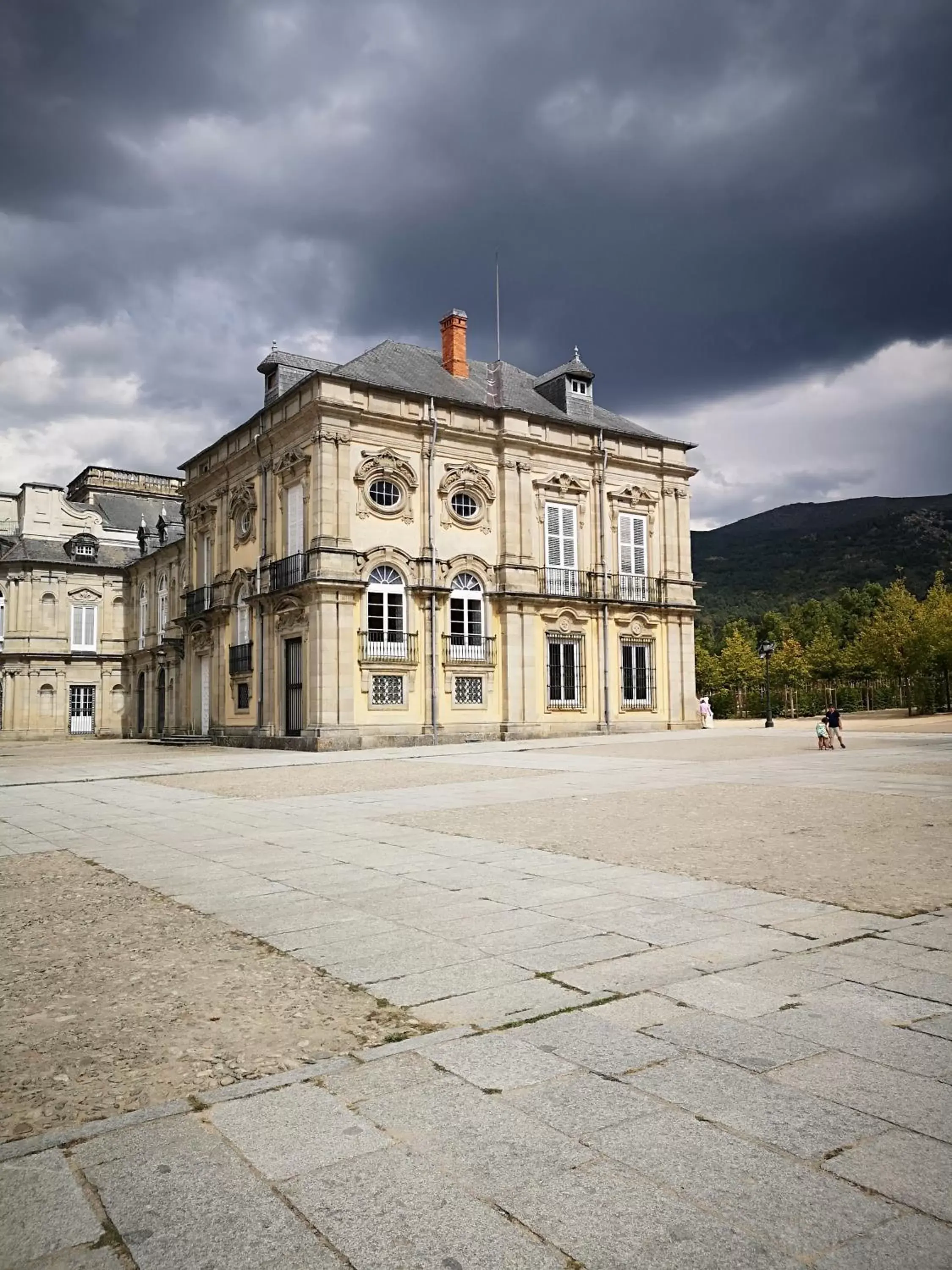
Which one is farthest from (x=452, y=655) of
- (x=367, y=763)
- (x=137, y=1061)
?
(x=137, y=1061)

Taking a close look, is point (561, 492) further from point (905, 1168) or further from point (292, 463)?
point (905, 1168)

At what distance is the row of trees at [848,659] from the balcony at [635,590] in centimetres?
1663

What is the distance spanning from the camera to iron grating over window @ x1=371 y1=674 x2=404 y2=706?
30.3 meters

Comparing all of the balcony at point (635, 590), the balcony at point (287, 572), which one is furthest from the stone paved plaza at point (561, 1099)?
the balcony at point (635, 590)

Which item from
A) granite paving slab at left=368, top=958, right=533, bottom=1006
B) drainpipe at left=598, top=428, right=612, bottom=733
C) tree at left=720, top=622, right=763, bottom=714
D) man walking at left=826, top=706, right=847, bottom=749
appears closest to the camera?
granite paving slab at left=368, top=958, right=533, bottom=1006

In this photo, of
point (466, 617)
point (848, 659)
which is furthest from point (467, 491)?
point (848, 659)

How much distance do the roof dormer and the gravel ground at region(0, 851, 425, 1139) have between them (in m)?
32.7

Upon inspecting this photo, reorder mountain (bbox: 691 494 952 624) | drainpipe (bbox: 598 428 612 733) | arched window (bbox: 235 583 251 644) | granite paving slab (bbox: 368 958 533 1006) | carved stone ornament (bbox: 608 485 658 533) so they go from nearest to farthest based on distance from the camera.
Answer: granite paving slab (bbox: 368 958 533 1006) → arched window (bbox: 235 583 251 644) → drainpipe (bbox: 598 428 612 733) → carved stone ornament (bbox: 608 485 658 533) → mountain (bbox: 691 494 952 624)

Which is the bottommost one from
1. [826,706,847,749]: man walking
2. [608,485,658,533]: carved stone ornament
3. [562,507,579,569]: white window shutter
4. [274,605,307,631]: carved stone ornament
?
[826,706,847,749]: man walking

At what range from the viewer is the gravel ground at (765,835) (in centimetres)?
714

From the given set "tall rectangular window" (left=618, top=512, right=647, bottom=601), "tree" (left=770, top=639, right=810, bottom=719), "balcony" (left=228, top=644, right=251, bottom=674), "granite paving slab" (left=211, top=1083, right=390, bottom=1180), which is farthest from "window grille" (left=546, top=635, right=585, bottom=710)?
"granite paving slab" (left=211, top=1083, right=390, bottom=1180)

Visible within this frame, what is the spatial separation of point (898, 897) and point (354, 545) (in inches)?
989

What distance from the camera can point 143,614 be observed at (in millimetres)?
50969

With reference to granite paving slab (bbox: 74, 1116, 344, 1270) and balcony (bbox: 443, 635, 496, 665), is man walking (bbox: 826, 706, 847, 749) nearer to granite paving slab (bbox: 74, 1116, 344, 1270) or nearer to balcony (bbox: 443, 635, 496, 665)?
balcony (bbox: 443, 635, 496, 665)
